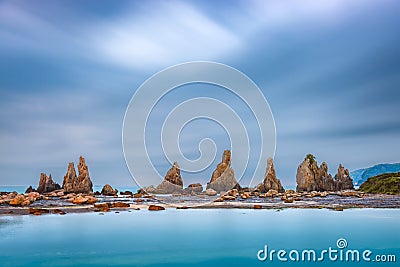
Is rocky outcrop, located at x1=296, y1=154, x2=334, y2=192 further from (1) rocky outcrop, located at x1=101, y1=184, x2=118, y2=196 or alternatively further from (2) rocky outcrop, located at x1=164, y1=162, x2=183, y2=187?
(1) rocky outcrop, located at x1=101, y1=184, x2=118, y2=196

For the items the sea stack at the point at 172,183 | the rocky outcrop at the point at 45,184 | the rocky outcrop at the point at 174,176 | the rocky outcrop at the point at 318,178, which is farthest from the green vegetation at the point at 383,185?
the rocky outcrop at the point at 45,184

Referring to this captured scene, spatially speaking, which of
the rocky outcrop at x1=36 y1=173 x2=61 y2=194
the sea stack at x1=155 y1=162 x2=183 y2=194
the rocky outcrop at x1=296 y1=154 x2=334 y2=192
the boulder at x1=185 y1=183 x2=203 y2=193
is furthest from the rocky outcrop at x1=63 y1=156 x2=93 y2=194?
the rocky outcrop at x1=296 y1=154 x2=334 y2=192

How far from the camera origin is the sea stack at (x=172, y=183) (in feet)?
343

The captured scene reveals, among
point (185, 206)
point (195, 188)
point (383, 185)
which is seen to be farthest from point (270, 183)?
point (185, 206)

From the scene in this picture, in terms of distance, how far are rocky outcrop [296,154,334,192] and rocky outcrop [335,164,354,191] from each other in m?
1.96

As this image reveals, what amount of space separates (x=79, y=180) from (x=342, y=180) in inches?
2859

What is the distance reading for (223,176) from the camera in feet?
359

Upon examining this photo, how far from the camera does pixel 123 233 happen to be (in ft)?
85.4

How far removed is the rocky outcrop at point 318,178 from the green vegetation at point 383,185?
10.5 meters

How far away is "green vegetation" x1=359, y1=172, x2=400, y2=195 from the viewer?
257 feet

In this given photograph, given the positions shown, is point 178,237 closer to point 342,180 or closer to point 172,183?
point 172,183

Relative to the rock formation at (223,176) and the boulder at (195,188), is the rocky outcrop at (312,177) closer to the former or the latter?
the rock formation at (223,176)

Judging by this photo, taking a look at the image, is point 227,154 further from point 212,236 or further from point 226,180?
point 212,236

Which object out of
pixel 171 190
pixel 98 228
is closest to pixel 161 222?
pixel 98 228
